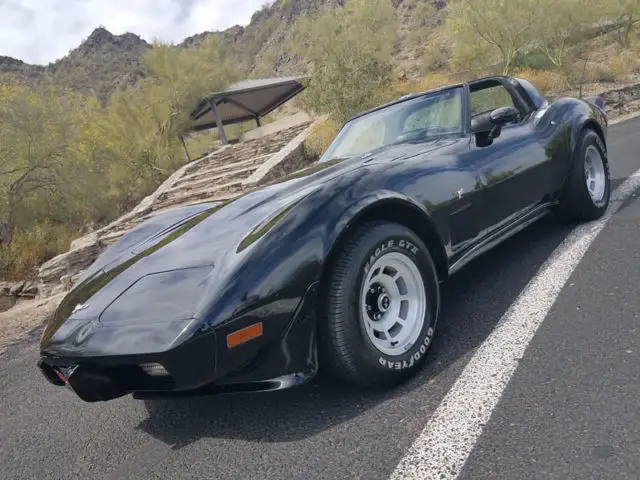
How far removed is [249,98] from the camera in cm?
2227

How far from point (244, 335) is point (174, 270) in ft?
1.80

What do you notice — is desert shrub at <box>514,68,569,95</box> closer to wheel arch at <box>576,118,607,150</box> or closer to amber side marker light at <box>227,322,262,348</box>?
wheel arch at <box>576,118,607,150</box>

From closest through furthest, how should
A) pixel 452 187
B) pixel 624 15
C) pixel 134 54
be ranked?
1. pixel 452 187
2. pixel 624 15
3. pixel 134 54

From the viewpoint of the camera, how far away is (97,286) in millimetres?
2283

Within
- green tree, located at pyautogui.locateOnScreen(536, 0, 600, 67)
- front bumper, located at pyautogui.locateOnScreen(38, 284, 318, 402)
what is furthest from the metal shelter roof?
front bumper, located at pyautogui.locateOnScreen(38, 284, 318, 402)

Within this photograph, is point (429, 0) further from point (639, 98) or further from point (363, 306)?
point (363, 306)

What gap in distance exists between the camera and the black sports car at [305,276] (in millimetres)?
1678

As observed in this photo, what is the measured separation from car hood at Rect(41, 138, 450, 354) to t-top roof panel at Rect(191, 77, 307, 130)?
672 inches

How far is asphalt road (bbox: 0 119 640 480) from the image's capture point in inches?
58.5

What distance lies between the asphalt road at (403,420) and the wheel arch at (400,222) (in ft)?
1.34

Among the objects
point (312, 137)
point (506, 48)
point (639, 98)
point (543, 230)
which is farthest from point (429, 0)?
point (543, 230)

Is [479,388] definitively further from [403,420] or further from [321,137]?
[321,137]

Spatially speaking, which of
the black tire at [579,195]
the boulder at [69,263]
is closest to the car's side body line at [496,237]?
the black tire at [579,195]

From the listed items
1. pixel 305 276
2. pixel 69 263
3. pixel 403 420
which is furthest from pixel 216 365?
pixel 69 263
